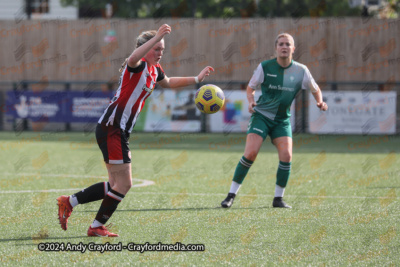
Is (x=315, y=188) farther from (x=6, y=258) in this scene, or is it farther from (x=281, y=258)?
(x=6, y=258)

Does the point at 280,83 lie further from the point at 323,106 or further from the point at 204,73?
the point at 204,73

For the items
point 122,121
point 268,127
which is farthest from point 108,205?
point 268,127

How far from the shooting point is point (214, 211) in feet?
26.2

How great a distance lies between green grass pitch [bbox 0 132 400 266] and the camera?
5621mm

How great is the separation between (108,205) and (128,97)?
1.02 meters

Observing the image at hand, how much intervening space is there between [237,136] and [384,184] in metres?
11.7

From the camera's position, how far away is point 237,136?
880 inches

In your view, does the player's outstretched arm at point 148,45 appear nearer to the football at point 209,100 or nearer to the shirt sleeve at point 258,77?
the football at point 209,100

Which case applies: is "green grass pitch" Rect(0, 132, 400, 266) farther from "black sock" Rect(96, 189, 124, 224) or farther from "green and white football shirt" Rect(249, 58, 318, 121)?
"green and white football shirt" Rect(249, 58, 318, 121)

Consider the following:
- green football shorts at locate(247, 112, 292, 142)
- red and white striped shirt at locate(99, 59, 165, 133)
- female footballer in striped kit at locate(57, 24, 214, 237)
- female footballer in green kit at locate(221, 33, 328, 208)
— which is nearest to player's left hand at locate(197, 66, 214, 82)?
female footballer in striped kit at locate(57, 24, 214, 237)

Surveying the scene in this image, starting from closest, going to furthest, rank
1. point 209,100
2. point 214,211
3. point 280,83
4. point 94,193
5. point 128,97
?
1. point 128,97
2. point 94,193
3. point 209,100
4. point 214,211
5. point 280,83

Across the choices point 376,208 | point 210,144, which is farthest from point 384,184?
point 210,144

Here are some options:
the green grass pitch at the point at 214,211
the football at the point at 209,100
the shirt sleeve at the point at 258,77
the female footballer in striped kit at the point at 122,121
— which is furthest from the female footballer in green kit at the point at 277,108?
the female footballer in striped kit at the point at 122,121

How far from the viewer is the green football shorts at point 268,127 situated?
862cm
